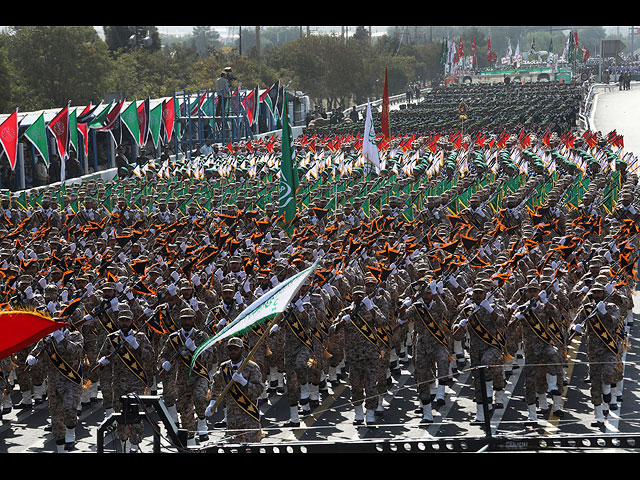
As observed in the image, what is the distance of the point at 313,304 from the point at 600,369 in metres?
3.62

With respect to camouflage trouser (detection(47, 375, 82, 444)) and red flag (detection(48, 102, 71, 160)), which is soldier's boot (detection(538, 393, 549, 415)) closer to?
camouflage trouser (detection(47, 375, 82, 444))

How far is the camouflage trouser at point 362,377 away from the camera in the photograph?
12141 mm

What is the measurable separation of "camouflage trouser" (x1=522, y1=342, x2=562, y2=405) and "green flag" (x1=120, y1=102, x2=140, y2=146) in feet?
78.1

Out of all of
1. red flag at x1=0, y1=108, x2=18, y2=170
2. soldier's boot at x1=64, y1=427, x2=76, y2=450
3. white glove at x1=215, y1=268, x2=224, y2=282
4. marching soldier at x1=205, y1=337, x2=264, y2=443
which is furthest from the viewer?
red flag at x1=0, y1=108, x2=18, y2=170

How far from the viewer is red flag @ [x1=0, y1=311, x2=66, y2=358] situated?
28.6 feet

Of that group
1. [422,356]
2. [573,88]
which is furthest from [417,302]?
[573,88]

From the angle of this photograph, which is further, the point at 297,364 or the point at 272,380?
the point at 272,380

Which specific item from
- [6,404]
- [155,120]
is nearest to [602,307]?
[6,404]

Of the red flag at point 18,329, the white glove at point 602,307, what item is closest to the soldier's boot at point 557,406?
the white glove at point 602,307

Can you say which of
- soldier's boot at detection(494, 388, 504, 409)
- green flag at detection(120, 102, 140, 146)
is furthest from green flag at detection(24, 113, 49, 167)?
soldier's boot at detection(494, 388, 504, 409)

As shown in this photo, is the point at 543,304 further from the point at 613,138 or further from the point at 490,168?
the point at 613,138

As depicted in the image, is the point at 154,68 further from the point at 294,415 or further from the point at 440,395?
the point at 440,395

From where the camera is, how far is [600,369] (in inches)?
444

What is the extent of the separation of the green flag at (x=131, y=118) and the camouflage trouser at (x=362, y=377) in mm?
23215
